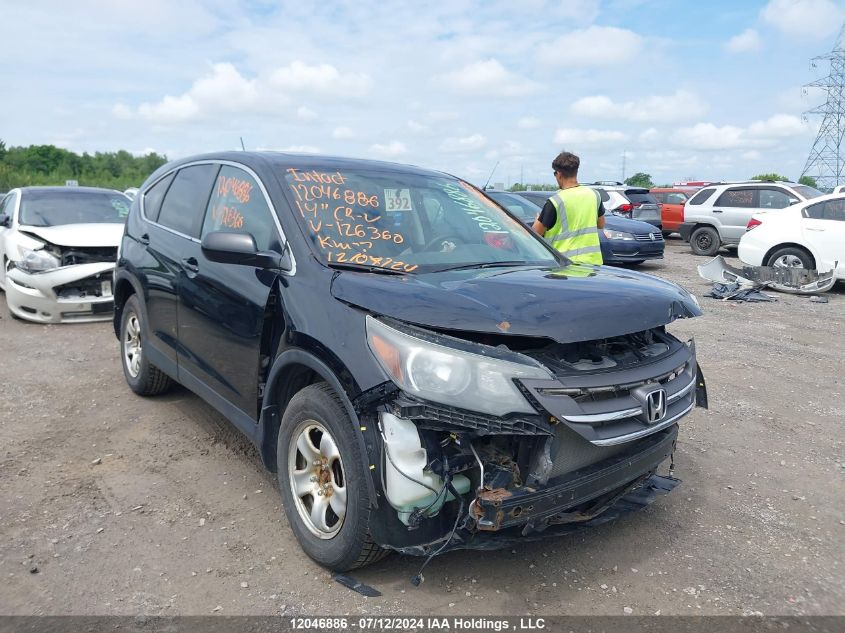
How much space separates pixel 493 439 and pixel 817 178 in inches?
2555

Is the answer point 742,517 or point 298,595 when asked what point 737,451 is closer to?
point 742,517

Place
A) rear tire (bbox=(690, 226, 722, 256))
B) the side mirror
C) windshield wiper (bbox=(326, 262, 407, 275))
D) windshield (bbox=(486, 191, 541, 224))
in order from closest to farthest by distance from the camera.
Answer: windshield wiper (bbox=(326, 262, 407, 275))
the side mirror
windshield (bbox=(486, 191, 541, 224))
rear tire (bbox=(690, 226, 722, 256))

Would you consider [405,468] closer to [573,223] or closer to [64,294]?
[573,223]

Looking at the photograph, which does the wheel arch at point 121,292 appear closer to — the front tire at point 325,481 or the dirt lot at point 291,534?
the dirt lot at point 291,534

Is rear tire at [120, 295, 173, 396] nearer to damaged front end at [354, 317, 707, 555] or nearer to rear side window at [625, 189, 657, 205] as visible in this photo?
damaged front end at [354, 317, 707, 555]

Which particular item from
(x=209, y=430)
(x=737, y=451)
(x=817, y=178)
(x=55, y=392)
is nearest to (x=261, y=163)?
(x=209, y=430)

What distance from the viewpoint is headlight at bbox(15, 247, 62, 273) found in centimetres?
762

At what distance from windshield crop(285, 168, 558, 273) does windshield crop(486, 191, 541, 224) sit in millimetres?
6710

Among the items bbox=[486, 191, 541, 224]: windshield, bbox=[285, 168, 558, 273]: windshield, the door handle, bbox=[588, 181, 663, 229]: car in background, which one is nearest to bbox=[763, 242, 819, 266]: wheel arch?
bbox=[486, 191, 541, 224]: windshield

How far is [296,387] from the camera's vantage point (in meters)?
3.11

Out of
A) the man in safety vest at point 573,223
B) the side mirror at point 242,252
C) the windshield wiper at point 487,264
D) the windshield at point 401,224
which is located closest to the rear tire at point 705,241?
the man in safety vest at point 573,223

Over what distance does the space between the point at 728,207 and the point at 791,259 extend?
15.9ft

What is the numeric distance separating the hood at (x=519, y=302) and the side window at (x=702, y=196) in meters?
14.0

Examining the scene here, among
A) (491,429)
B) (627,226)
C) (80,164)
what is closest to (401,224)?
(491,429)
